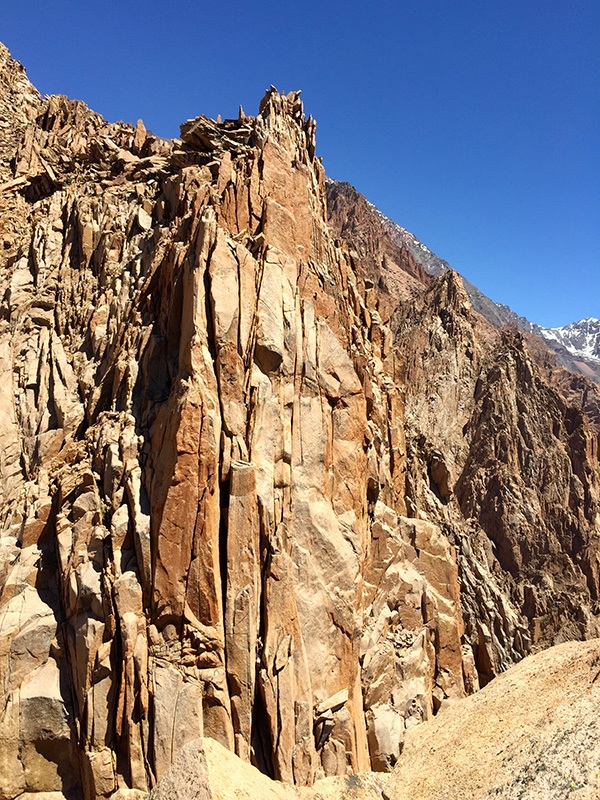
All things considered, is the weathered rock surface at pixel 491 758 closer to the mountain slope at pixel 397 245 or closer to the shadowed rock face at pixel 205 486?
the shadowed rock face at pixel 205 486

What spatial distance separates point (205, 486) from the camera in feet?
59.5

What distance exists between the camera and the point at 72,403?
2297 centimetres

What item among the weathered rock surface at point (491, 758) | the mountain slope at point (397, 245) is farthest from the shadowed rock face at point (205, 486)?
the mountain slope at point (397, 245)

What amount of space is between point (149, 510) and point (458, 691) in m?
17.5

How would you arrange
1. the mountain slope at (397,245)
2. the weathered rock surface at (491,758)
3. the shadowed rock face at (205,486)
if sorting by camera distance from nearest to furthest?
the weathered rock surface at (491,758) → the shadowed rock face at (205,486) → the mountain slope at (397,245)

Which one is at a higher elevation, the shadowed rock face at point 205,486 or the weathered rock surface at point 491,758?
the shadowed rock face at point 205,486

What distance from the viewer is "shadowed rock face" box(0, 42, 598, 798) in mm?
16922

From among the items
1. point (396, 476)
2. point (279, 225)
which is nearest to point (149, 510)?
point (279, 225)

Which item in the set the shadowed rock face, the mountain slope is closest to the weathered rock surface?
the shadowed rock face

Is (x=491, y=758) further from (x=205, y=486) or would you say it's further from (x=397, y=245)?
(x=397, y=245)

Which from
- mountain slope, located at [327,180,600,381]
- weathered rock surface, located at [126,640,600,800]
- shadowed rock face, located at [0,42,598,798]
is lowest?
weathered rock surface, located at [126,640,600,800]

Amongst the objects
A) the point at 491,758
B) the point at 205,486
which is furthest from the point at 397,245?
the point at 491,758

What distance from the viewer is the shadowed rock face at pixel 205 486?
16.9 metres

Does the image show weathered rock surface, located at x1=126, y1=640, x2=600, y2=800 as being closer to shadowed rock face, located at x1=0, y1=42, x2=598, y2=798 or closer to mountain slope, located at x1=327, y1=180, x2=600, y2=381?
shadowed rock face, located at x1=0, y1=42, x2=598, y2=798
